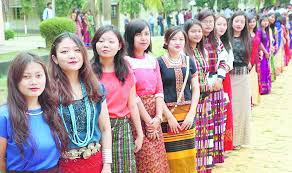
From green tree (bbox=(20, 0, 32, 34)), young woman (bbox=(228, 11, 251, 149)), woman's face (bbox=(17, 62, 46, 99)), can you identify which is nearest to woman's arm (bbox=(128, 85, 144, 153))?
woman's face (bbox=(17, 62, 46, 99))

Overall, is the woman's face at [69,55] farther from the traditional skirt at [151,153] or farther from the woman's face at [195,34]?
the woman's face at [195,34]

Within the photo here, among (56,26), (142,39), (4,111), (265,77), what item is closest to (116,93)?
(142,39)

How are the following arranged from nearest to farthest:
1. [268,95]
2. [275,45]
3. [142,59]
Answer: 1. [142,59]
2. [268,95]
3. [275,45]

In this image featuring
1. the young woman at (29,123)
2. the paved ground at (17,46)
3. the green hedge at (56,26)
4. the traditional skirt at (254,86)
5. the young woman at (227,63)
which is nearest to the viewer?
the young woman at (29,123)

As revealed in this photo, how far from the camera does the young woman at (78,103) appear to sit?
9.15ft

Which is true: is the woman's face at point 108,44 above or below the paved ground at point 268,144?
above

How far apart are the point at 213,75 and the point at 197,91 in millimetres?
744

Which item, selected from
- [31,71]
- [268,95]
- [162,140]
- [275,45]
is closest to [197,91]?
[162,140]

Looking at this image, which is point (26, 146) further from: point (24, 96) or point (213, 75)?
point (213, 75)

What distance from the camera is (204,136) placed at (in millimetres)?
4707

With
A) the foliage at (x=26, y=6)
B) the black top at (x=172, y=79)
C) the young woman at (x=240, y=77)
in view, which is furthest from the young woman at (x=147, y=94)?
the foliage at (x=26, y=6)

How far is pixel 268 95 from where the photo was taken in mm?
9727

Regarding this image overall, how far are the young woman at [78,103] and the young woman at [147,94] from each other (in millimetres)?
641

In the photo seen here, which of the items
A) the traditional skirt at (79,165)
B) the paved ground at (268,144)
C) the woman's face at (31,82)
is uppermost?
the woman's face at (31,82)
